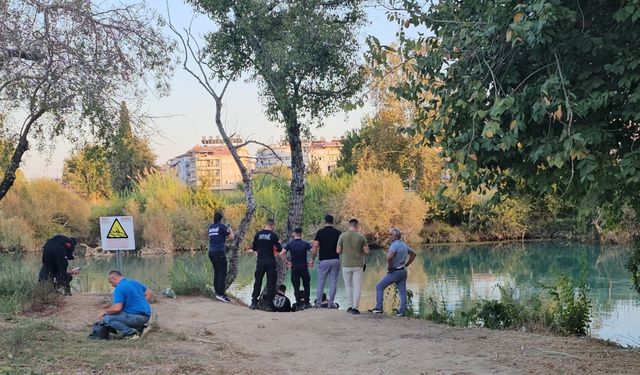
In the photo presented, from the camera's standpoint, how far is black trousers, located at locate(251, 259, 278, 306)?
12.4 metres

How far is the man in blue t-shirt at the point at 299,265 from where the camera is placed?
1233 centimetres

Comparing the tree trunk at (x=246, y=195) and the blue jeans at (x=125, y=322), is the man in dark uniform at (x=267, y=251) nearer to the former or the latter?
the tree trunk at (x=246, y=195)

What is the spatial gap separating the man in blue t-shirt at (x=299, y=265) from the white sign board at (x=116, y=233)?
2.90 meters

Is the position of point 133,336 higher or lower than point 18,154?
lower

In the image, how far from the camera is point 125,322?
8906 mm

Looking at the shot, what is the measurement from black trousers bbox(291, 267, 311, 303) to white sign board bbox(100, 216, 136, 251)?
3.00 meters

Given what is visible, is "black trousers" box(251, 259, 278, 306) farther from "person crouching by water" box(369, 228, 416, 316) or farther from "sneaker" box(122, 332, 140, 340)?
"sneaker" box(122, 332, 140, 340)

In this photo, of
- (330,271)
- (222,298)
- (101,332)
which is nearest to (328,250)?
(330,271)

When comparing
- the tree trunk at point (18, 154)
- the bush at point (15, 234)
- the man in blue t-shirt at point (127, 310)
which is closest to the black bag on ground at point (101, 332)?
the man in blue t-shirt at point (127, 310)

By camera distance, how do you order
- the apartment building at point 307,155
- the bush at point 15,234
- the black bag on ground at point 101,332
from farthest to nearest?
the bush at point 15,234, the apartment building at point 307,155, the black bag on ground at point 101,332

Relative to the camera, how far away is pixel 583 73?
19.9ft

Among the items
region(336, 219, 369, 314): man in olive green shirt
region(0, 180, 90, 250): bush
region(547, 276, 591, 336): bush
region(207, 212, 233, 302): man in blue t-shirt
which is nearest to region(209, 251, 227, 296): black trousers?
region(207, 212, 233, 302): man in blue t-shirt

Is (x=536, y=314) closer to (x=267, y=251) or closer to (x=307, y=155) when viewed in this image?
(x=267, y=251)

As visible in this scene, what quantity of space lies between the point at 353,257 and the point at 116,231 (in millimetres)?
4426
